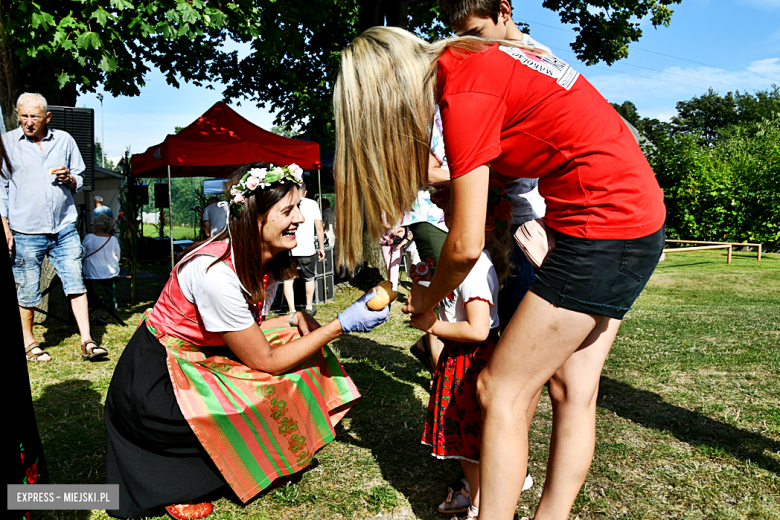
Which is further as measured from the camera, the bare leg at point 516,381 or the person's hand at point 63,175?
the person's hand at point 63,175

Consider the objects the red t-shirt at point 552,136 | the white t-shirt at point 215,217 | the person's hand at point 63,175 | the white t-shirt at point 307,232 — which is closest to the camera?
the red t-shirt at point 552,136

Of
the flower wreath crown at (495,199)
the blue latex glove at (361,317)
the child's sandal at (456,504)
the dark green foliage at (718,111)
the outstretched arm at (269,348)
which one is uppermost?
the dark green foliage at (718,111)

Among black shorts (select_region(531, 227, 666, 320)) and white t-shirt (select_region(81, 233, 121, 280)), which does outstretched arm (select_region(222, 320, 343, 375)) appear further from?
white t-shirt (select_region(81, 233, 121, 280))

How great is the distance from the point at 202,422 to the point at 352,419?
1.20 meters

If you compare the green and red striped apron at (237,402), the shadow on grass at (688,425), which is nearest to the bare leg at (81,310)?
the green and red striped apron at (237,402)

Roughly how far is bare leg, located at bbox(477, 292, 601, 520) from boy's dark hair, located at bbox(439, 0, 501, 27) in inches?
35.2

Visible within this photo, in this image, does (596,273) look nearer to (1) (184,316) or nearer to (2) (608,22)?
(1) (184,316)

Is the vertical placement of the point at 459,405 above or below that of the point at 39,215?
below

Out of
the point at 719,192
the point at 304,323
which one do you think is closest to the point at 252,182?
the point at 304,323

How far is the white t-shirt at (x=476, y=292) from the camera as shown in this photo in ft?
6.64

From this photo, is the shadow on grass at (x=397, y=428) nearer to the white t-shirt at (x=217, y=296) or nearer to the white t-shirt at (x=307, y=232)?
the white t-shirt at (x=217, y=296)

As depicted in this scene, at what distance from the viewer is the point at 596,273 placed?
1385mm

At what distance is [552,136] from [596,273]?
0.36 meters

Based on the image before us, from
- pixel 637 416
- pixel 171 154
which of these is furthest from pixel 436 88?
pixel 171 154
